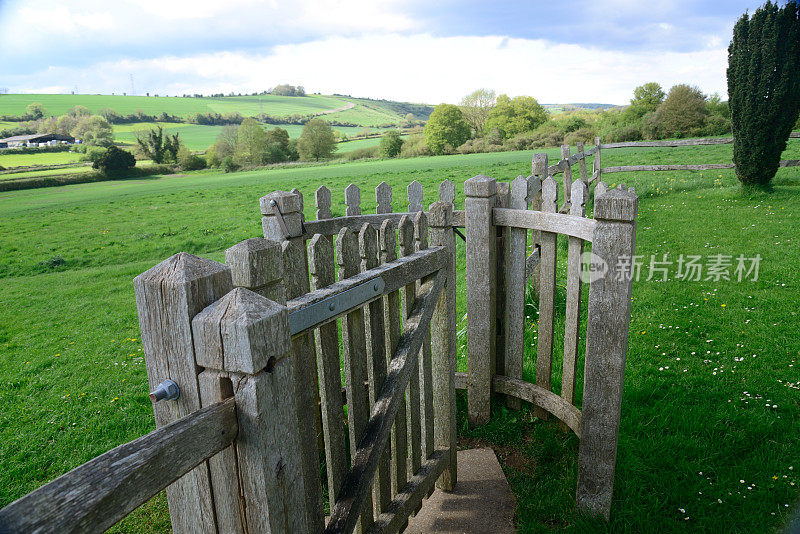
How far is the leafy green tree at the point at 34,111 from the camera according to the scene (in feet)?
101

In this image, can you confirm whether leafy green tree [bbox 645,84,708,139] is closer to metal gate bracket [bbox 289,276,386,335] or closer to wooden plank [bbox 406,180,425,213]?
wooden plank [bbox 406,180,425,213]

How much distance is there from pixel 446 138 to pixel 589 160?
72.7ft

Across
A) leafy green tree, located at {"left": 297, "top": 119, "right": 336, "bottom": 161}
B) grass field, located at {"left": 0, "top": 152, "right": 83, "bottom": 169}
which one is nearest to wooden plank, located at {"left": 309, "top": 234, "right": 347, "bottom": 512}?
grass field, located at {"left": 0, "top": 152, "right": 83, "bottom": 169}

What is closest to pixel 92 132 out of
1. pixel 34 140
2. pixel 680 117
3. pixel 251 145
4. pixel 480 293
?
pixel 34 140

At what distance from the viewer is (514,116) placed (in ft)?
172

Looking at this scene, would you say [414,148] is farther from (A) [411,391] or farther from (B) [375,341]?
(B) [375,341]

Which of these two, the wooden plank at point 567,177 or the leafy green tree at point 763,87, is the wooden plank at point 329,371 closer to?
the wooden plank at point 567,177

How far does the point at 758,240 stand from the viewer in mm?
8797

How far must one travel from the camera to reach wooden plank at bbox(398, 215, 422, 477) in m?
2.79

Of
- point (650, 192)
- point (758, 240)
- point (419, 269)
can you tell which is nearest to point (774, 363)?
point (419, 269)

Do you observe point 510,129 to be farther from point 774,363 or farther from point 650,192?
point 774,363

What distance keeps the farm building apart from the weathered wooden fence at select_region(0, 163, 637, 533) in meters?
29.8

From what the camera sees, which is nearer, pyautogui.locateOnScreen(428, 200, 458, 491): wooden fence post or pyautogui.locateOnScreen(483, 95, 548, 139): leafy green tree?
pyautogui.locateOnScreen(428, 200, 458, 491): wooden fence post

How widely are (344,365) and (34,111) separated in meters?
39.1
